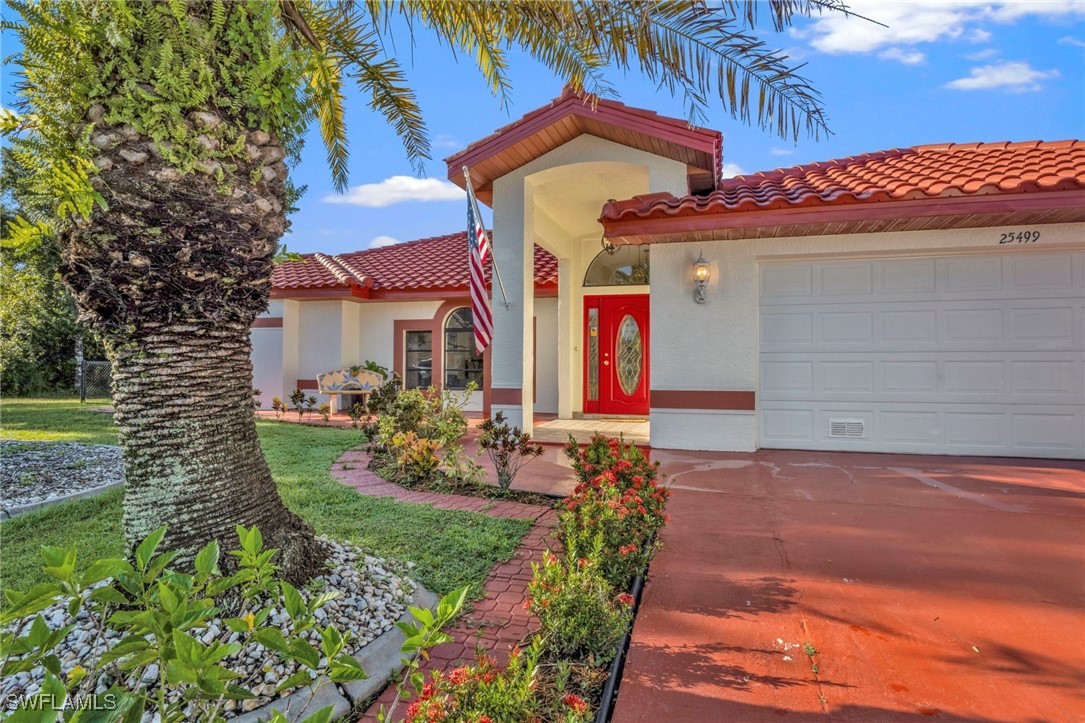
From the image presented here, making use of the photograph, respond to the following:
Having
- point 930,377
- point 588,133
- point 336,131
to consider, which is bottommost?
point 930,377

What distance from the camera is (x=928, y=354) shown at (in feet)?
24.9

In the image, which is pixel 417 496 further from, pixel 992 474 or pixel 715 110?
pixel 992 474

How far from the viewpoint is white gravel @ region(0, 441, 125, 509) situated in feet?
19.6

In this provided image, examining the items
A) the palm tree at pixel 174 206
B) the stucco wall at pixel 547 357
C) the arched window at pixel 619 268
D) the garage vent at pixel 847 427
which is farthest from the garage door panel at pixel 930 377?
the stucco wall at pixel 547 357

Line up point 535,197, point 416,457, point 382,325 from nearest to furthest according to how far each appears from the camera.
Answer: point 416,457, point 535,197, point 382,325

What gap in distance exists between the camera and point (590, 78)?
4312 mm

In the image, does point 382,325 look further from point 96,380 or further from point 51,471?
point 96,380

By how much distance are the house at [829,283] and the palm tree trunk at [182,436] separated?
5643mm

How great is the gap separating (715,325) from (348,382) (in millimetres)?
9558

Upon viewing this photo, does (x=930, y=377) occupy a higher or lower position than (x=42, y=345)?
lower

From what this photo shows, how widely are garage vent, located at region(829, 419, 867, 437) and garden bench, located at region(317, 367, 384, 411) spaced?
9.97m

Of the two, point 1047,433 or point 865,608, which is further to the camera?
point 1047,433

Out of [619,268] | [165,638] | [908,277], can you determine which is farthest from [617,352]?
[165,638]

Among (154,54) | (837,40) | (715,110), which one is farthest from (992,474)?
(154,54)
